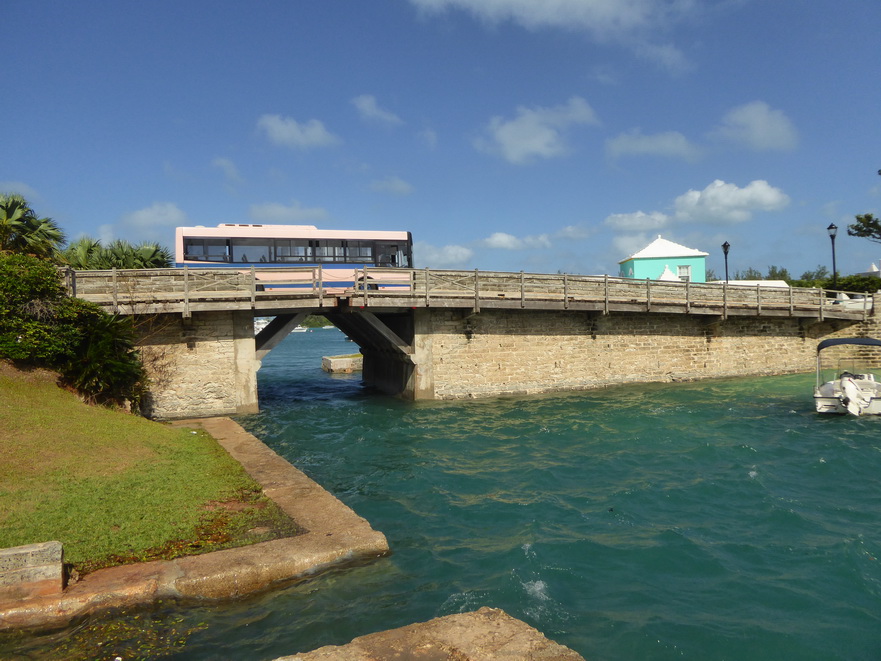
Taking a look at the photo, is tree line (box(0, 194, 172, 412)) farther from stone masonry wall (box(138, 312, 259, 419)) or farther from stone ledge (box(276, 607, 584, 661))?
stone ledge (box(276, 607, 584, 661))

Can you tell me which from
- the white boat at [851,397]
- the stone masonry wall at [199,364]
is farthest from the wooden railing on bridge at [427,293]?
the white boat at [851,397]

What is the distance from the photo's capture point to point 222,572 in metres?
6.24

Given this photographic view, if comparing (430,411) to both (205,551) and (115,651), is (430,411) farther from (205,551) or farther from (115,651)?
(115,651)

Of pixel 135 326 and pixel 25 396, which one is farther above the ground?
pixel 135 326

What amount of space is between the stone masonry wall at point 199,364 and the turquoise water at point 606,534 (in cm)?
142

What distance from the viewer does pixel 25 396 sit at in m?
11.5

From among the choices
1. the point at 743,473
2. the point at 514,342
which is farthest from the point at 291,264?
the point at 743,473

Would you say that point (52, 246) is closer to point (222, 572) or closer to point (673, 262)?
point (222, 572)

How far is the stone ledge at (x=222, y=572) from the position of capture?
5504 mm

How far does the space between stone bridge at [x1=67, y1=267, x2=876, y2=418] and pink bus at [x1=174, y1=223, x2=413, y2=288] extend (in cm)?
139

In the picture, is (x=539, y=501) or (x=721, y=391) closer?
(x=539, y=501)

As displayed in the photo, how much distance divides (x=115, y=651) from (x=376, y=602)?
2.52 meters

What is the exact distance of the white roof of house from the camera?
4053 centimetres

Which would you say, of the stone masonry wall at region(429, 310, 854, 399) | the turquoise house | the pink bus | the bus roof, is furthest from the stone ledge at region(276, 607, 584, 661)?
the turquoise house
